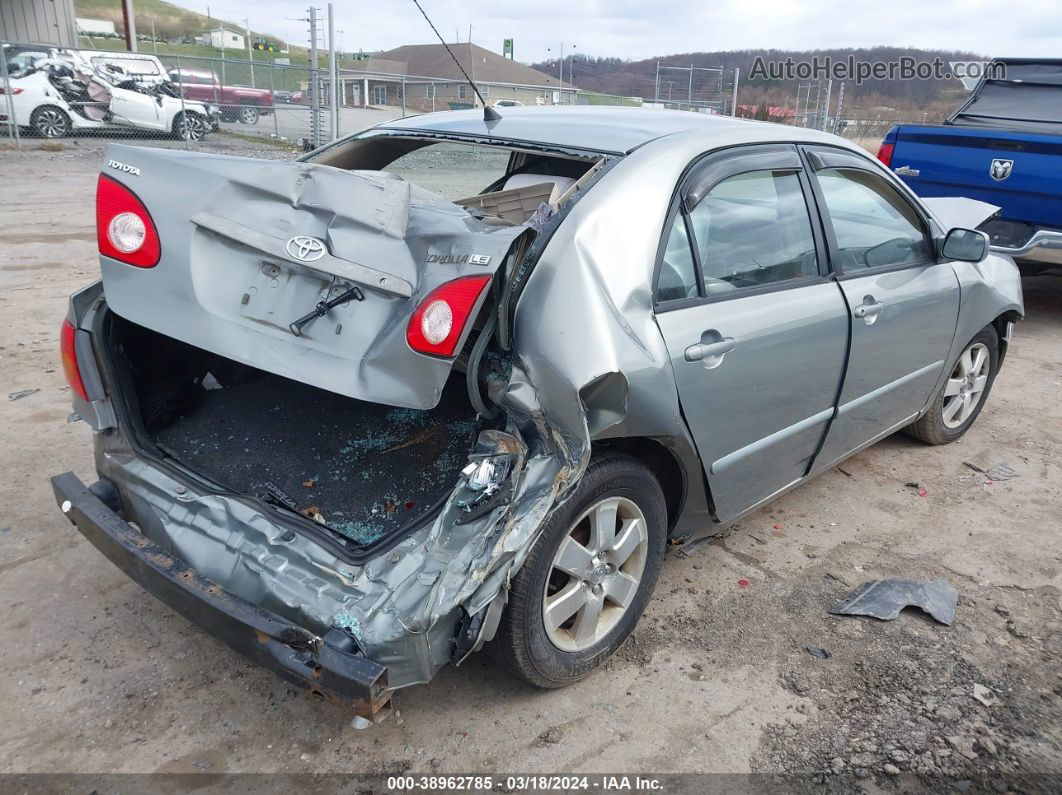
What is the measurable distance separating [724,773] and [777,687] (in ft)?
1.51

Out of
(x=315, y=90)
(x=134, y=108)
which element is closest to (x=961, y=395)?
(x=315, y=90)

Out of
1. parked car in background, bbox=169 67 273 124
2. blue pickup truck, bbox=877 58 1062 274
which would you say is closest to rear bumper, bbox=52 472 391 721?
blue pickup truck, bbox=877 58 1062 274

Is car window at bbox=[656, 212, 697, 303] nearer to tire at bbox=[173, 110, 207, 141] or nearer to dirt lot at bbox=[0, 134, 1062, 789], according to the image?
dirt lot at bbox=[0, 134, 1062, 789]

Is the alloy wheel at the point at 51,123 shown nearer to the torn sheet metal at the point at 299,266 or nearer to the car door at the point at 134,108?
the car door at the point at 134,108

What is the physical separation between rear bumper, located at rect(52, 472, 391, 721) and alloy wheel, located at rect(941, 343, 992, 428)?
3.60 metres

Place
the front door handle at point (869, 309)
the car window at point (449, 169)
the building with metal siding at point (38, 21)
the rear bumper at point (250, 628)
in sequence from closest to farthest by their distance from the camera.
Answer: the rear bumper at point (250, 628), the front door handle at point (869, 309), the car window at point (449, 169), the building with metal siding at point (38, 21)

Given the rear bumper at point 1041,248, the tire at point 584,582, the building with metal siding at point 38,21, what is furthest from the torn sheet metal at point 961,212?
the building with metal siding at point 38,21

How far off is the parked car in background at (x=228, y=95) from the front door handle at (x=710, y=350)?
18857 mm

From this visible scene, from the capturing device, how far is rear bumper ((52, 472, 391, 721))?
2.01 m

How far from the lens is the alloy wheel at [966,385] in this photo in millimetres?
4465

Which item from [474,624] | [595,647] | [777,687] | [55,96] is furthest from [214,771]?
[55,96]

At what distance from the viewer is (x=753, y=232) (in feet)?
9.87

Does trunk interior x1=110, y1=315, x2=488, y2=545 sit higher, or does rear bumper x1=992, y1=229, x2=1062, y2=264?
rear bumper x1=992, y1=229, x2=1062, y2=264

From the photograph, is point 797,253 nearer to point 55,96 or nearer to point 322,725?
point 322,725
